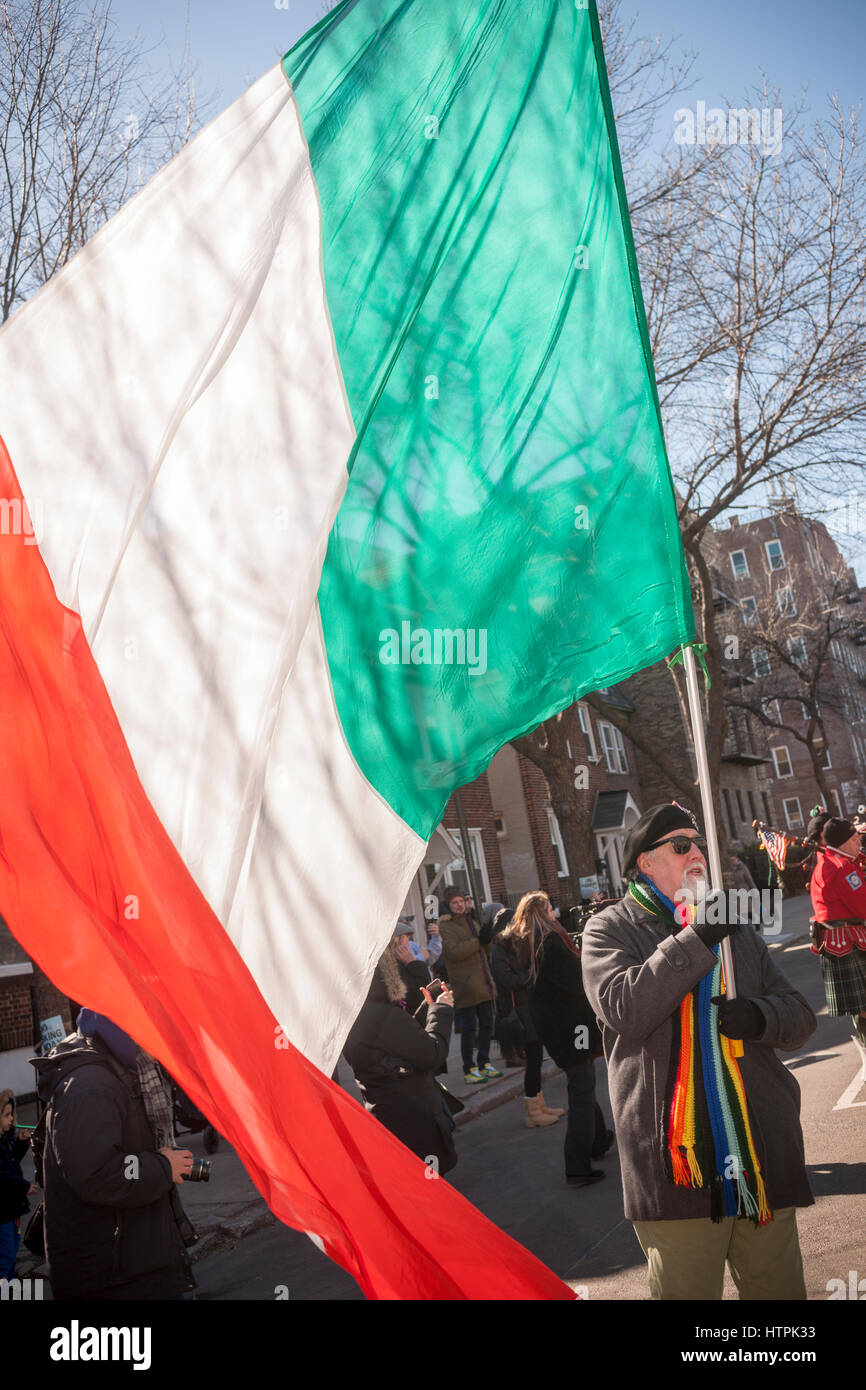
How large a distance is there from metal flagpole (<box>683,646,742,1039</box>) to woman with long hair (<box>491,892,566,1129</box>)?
5.34 metres

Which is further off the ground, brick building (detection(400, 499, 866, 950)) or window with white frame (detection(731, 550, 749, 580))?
window with white frame (detection(731, 550, 749, 580))

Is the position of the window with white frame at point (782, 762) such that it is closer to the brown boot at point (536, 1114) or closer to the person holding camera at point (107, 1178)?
the brown boot at point (536, 1114)

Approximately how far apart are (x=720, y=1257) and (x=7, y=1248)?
4.05 meters

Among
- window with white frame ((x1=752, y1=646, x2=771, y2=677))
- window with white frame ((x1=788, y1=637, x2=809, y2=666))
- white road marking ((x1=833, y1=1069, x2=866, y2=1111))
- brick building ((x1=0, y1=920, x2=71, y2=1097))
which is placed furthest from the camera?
window with white frame ((x1=752, y1=646, x2=771, y2=677))

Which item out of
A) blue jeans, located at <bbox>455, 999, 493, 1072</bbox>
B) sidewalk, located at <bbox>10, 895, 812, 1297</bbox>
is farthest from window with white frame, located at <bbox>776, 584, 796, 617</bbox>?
blue jeans, located at <bbox>455, 999, 493, 1072</bbox>

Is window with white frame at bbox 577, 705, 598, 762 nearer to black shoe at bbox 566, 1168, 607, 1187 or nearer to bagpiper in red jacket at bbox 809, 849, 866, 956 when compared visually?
bagpiper in red jacket at bbox 809, 849, 866, 956

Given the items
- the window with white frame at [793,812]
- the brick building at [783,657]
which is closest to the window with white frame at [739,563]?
the brick building at [783,657]

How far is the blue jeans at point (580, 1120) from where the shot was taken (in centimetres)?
794

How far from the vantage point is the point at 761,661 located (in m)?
46.5

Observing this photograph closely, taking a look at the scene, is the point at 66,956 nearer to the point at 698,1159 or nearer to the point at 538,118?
the point at 698,1159

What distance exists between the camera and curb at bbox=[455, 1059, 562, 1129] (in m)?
11.7

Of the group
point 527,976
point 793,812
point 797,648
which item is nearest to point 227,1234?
point 527,976

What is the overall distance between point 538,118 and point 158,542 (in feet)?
5.40
